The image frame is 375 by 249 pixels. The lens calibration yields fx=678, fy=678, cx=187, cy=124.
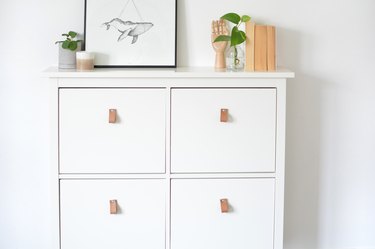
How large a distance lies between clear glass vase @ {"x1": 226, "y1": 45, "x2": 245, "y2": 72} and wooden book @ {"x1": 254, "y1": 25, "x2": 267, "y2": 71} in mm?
106

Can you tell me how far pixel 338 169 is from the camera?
307 cm

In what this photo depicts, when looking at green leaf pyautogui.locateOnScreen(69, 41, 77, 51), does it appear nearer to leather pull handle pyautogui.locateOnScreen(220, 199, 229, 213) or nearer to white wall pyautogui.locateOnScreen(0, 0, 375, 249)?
white wall pyautogui.locateOnScreen(0, 0, 375, 249)

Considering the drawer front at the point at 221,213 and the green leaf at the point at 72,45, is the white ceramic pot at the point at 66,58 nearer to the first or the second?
the green leaf at the point at 72,45

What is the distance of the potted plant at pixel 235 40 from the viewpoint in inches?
109

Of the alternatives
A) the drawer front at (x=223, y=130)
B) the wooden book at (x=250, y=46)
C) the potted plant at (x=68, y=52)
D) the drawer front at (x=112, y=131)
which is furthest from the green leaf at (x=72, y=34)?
the wooden book at (x=250, y=46)

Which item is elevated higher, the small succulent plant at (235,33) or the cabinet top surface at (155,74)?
the small succulent plant at (235,33)

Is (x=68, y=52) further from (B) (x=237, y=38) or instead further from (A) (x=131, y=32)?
Answer: (B) (x=237, y=38)

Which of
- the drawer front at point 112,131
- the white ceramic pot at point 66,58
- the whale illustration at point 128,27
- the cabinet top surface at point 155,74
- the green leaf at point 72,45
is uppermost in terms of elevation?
the whale illustration at point 128,27

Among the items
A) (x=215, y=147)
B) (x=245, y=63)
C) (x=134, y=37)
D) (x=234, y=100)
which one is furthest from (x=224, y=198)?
(x=134, y=37)

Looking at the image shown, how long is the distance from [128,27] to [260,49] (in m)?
0.56

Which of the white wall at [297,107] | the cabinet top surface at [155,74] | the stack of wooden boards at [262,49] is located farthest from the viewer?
the white wall at [297,107]

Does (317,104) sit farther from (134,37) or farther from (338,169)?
(134,37)

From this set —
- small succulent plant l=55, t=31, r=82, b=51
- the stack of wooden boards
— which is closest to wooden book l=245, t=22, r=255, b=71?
the stack of wooden boards

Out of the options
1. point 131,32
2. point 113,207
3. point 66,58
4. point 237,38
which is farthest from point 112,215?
point 237,38
